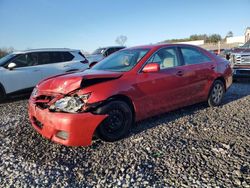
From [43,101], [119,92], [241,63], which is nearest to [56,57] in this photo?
[43,101]

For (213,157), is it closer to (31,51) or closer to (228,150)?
(228,150)

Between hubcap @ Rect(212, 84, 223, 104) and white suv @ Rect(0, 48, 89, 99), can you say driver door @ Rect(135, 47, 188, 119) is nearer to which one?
hubcap @ Rect(212, 84, 223, 104)

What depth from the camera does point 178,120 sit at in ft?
16.5

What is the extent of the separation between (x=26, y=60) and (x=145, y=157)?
592cm

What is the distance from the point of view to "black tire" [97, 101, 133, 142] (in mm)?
3852

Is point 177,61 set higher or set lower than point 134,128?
higher

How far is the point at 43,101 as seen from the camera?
12.9 feet

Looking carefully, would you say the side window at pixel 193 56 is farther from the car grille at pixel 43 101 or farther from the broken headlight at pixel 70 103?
the car grille at pixel 43 101

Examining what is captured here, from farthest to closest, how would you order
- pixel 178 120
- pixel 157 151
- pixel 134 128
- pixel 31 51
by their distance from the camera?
1. pixel 31 51
2. pixel 178 120
3. pixel 134 128
4. pixel 157 151

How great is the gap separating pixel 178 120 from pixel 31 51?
5435 millimetres

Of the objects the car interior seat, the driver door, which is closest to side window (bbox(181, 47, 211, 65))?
the driver door

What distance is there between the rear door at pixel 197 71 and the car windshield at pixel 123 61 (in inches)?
38.7

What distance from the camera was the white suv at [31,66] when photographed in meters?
7.44

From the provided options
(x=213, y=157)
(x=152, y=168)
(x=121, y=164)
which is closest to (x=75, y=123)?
(x=121, y=164)
